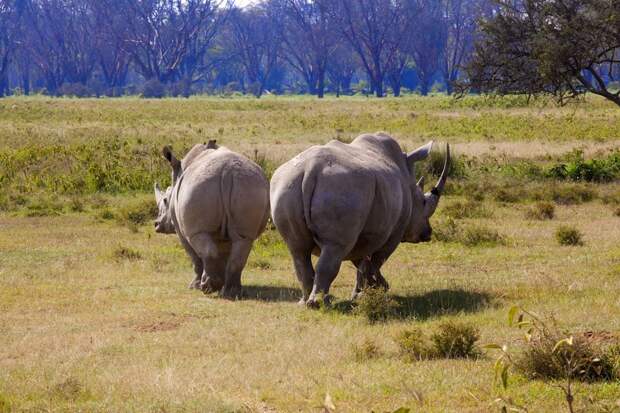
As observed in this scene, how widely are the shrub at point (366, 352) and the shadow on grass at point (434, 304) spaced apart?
63.2 inches

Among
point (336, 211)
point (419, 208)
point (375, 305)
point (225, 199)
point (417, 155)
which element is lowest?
point (375, 305)

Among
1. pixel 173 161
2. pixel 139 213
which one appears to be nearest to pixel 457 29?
pixel 139 213

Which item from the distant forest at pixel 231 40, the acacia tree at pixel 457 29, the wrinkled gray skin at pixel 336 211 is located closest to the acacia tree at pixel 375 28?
the distant forest at pixel 231 40

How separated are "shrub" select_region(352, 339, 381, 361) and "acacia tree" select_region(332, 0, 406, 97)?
87.7 meters

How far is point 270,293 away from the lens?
12.6 meters

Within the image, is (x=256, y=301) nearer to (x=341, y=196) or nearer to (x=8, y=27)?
(x=341, y=196)

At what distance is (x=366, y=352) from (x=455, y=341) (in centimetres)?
70

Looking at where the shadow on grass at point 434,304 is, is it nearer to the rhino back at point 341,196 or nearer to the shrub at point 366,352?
the rhino back at point 341,196

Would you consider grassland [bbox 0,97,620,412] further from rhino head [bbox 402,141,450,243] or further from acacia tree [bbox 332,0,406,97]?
acacia tree [bbox 332,0,406,97]

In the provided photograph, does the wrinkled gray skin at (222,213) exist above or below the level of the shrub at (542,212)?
above

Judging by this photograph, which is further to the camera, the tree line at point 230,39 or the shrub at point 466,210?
the tree line at point 230,39

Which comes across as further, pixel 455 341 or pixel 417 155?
pixel 417 155

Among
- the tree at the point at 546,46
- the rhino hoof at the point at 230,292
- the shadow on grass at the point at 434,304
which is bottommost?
the rhino hoof at the point at 230,292

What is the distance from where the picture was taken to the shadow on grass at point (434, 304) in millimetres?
10711
